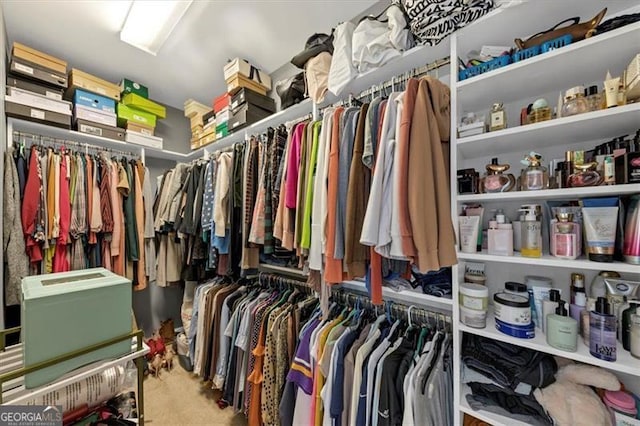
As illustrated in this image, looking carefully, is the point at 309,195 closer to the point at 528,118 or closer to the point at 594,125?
the point at 528,118

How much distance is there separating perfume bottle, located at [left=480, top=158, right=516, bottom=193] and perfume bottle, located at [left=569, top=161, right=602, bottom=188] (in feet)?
0.53

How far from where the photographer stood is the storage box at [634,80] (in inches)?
26.0

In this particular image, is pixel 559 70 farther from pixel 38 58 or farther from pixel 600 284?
pixel 38 58

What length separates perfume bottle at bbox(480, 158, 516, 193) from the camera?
916 mm

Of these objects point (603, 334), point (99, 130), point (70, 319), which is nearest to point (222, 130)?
point (99, 130)

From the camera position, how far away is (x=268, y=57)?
6.54ft

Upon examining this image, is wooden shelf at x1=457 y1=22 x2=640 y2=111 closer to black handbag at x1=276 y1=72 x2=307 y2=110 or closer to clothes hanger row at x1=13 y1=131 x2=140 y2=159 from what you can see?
black handbag at x1=276 y1=72 x2=307 y2=110

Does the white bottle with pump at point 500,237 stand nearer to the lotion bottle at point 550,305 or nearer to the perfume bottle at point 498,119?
→ the lotion bottle at point 550,305

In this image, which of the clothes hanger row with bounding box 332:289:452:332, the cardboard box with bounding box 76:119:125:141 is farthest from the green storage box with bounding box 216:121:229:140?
the clothes hanger row with bounding box 332:289:452:332

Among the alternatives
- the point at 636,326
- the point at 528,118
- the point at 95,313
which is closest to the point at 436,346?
the point at 636,326

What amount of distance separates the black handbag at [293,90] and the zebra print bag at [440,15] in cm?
75

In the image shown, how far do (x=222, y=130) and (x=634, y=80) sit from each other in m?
2.25

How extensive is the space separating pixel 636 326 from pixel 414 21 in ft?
4.02

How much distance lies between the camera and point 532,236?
84cm
